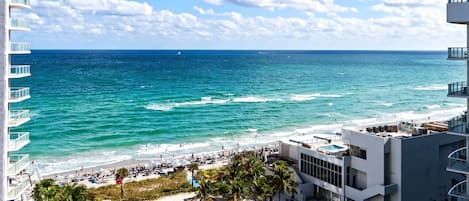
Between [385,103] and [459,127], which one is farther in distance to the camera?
[385,103]

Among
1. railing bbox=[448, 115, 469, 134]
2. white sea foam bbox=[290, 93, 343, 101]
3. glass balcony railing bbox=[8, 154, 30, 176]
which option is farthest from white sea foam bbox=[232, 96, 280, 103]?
railing bbox=[448, 115, 469, 134]

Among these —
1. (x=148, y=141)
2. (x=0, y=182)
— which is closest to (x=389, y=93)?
(x=148, y=141)

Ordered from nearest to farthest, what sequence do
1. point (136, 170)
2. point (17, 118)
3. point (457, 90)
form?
point (457, 90), point (17, 118), point (136, 170)

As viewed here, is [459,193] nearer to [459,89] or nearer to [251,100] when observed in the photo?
[459,89]

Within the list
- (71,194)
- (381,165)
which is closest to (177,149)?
(71,194)

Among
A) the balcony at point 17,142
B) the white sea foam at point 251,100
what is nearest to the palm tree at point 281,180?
the balcony at point 17,142

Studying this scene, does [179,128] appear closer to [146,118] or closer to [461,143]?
[146,118]
